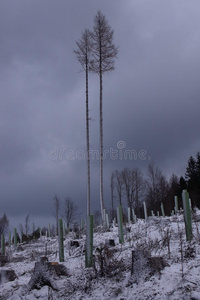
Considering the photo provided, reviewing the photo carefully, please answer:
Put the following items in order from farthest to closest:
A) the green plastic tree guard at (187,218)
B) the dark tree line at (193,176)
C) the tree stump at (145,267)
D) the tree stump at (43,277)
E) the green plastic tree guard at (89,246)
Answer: the dark tree line at (193,176), the green plastic tree guard at (187,218), the green plastic tree guard at (89,246), the tree stump at (43,277), the tree stump at (145,267)

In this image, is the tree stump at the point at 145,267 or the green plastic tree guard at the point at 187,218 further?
the green plastic tree guard at the point at 187,218

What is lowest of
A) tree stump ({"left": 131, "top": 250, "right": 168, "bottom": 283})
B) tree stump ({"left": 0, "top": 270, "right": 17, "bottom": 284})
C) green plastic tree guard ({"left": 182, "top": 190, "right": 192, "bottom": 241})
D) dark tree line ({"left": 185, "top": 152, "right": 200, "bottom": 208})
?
tree stump ({"left": 0, "top": 270, "right": 17, "bottom": 284})

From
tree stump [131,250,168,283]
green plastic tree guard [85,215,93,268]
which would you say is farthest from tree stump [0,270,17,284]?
tree stump [131,250,168,283]

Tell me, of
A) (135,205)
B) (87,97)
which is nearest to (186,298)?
(87,97)

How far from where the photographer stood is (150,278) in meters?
4.35

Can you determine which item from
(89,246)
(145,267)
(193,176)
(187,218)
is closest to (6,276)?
(89,246)

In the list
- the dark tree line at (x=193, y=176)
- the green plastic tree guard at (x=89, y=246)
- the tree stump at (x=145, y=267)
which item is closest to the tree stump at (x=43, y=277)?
the green plastic tree guard at (x=89, y=246)

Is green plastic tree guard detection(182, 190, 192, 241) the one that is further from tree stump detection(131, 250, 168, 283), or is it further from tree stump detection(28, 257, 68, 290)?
tree stump detection(28, 257, 68, 290)

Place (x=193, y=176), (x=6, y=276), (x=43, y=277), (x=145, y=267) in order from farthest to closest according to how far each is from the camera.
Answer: (x=193, y=176) → (x=6, y=276) → (x=43, y=277) → (x=145, y=267)

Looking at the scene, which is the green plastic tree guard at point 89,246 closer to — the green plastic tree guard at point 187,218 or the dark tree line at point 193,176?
the green plastic tree guard at point 187,218

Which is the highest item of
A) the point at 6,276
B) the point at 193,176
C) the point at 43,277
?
the point at 193,176

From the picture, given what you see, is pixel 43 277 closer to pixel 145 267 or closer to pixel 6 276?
pixel 6 276

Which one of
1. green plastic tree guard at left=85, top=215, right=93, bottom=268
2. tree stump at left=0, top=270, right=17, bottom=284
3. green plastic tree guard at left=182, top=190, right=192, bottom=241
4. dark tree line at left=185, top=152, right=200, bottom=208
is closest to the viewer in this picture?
green plastic tree guard at left=85, top=215, right=93, bottom=268

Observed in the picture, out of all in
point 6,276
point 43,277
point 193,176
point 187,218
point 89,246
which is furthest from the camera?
point 193,176
